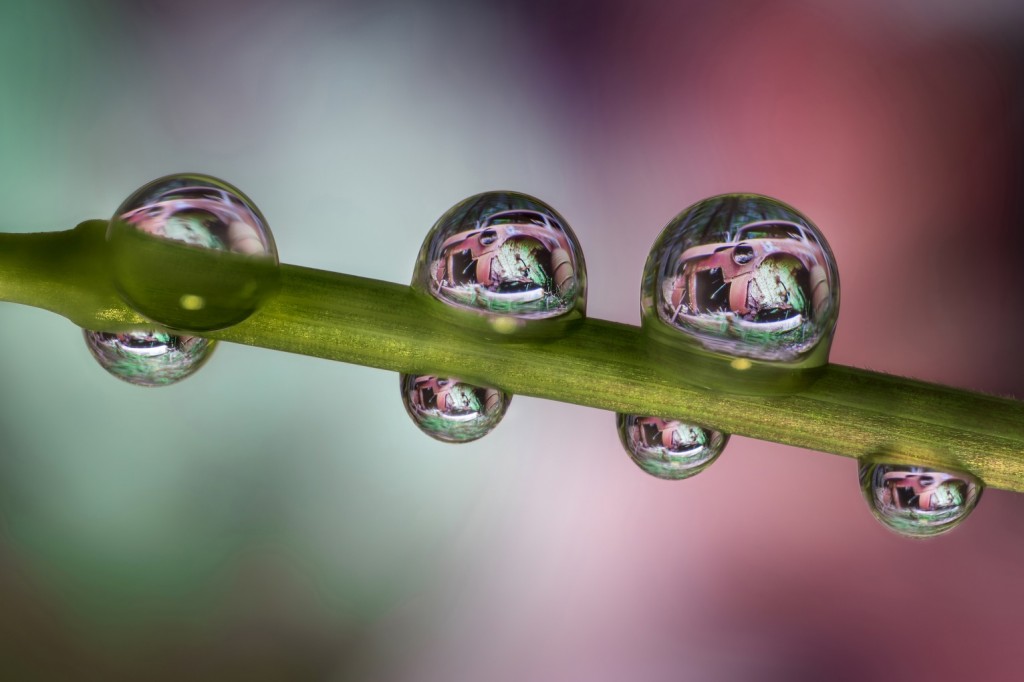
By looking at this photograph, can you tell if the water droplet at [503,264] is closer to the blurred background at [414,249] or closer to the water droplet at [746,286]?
the water droplet at [746,286]

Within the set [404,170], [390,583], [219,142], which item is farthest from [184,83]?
[390,583]

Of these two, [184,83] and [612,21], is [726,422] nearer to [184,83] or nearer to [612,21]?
[612,21]

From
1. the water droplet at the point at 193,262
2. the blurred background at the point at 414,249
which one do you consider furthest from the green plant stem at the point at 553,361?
the blurred background at the point at 414,249

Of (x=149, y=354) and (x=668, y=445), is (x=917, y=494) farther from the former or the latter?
(x=149, y=354)

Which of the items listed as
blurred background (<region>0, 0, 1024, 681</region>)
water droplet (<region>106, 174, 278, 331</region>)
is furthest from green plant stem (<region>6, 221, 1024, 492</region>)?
blurred background (<region>0, 0, 1024, 681</region>)

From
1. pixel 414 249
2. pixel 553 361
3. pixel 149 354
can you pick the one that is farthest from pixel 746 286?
pixel 414 249

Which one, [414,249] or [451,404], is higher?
[414,249]
